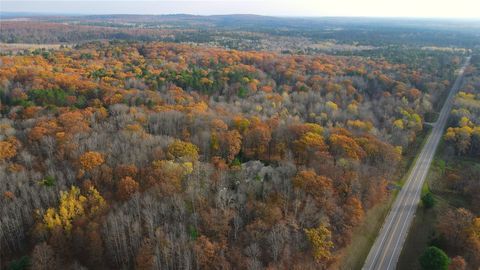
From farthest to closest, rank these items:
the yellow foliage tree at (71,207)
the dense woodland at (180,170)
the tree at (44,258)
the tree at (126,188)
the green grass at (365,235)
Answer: the tree at (126,188) < the green grass at (365,235) < the yellow foliage tree at (71,207) < the dense woodland at (180,170) < the tree at (44,258)

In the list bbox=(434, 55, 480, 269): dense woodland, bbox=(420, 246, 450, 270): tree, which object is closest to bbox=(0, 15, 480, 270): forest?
bbox=(434, 55, 480, 269): dense woodland

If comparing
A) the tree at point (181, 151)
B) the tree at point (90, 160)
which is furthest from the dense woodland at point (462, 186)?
the tree at point (90, 160)

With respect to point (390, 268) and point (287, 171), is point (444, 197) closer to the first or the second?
point (390, 268)

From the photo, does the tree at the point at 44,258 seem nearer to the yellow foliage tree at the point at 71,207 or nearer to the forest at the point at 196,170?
the forest at the point at 196,170

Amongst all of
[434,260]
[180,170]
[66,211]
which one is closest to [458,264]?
[434,260]

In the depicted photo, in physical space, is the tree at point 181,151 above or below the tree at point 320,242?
above

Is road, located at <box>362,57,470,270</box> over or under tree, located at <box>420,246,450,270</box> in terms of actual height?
under

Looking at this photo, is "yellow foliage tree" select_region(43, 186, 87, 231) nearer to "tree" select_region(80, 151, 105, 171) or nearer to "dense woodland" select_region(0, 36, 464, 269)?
"dense woodland" select_region(0, 36, 464, 269)
